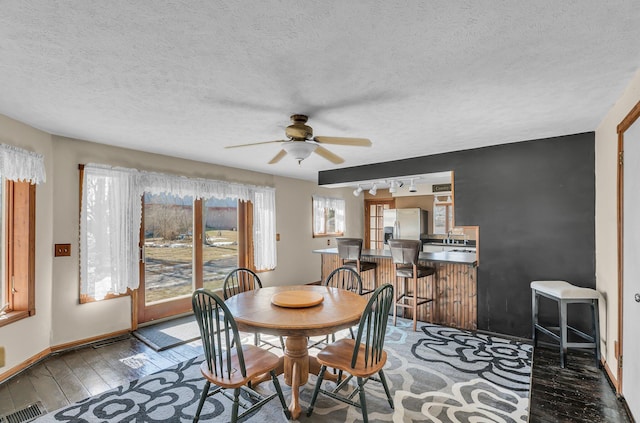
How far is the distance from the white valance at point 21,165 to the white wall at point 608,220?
15.3 feet

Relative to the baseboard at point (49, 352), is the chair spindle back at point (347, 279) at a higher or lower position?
higher

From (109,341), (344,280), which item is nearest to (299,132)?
(344,280)

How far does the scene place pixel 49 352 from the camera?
315 centimetres

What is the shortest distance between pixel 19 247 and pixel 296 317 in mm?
2767

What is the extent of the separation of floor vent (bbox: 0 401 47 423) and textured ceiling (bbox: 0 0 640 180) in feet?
7.30

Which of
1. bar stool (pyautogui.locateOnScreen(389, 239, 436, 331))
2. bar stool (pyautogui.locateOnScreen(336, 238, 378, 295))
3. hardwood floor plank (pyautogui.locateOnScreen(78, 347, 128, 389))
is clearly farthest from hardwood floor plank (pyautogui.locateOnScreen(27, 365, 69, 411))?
bar stool (pyautogui.locateOnScreen(389, 239, 436, 331))

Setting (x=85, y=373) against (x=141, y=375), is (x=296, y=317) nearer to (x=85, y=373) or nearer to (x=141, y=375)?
(x=141, y=375)

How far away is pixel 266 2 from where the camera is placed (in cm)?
127

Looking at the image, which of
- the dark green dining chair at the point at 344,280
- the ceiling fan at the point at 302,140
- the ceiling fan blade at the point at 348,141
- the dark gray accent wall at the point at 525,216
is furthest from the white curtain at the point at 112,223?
the dark gray accent wall at the point at 525,216

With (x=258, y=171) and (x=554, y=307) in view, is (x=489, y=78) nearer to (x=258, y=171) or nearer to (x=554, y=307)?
(x=554, y=307)

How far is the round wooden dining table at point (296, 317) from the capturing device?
2.00 m

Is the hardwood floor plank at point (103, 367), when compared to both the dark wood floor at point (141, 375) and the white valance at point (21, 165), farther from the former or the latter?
the white valance at point (21, 165)

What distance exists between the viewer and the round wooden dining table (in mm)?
2000

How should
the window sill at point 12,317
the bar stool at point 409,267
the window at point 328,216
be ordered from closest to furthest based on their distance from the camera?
the window sill at point 12,317
the bar stool at point 409,267
the window at point 328,216
